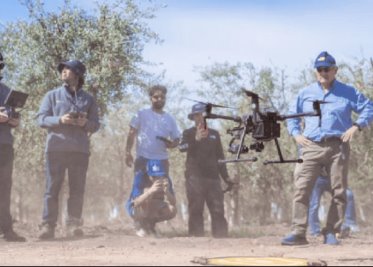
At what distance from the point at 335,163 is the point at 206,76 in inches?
444

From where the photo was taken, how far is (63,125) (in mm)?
9227

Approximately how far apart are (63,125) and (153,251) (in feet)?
9.45

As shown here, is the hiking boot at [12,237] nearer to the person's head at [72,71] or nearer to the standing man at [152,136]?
the standing man at [152,136]

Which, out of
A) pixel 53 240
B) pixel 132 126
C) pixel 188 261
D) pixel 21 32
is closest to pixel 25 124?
pixel 21 32

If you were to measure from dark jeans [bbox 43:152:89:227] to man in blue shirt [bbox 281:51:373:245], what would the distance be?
3.13 meters

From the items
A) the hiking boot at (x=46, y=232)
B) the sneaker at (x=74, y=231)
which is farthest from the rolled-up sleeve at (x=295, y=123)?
the hiking boot at (x=46, y=232)

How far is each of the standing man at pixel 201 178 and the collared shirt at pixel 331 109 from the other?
87.3 inches

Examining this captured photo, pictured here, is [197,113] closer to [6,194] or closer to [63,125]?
[63,125]

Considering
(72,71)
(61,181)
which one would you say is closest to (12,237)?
(61,181)

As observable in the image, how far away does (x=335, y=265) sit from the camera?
5.68m

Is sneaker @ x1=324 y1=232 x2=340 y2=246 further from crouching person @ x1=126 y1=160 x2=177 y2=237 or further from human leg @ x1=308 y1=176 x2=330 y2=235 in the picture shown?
crouching person @ x1=126 y1=160 x2=177 y2=237

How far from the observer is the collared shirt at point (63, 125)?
9.21 m

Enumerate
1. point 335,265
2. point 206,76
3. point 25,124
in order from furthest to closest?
point 206,76, point 25,124, point 335,265

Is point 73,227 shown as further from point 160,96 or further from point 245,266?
point 245,266
